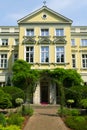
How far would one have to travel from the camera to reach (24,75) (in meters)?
35.6

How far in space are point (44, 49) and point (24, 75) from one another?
4.62 metres

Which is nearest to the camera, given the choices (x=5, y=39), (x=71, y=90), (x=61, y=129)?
(x=61, y=129)

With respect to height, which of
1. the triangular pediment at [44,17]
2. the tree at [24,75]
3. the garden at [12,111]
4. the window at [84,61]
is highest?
the triangular pediment at [44,17]

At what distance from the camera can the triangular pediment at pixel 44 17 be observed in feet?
128

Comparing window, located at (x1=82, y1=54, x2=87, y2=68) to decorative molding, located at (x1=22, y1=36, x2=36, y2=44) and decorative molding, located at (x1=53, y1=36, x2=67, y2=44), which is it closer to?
decorative molding, located at (x1=53, y1=36, x2=67, y2=44)

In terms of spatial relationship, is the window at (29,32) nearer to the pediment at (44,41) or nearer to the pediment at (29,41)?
the pediment at (29,41)

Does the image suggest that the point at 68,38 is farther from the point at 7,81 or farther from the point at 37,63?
the point at 7,81

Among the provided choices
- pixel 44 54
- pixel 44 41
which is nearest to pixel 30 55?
pixel 44 54

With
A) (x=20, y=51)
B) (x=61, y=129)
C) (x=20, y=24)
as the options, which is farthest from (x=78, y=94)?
(x=61, y=129)

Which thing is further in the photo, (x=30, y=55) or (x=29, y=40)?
(x=29, y=40)

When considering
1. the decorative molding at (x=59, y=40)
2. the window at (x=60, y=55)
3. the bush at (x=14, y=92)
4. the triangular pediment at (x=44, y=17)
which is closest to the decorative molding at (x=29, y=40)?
the triangular pediment at (x=44, y=17)

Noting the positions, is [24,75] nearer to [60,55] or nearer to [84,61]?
[60,55]

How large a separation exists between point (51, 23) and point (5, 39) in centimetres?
795

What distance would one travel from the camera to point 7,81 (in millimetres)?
38656
